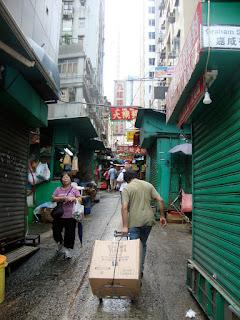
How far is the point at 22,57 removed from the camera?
5.39m

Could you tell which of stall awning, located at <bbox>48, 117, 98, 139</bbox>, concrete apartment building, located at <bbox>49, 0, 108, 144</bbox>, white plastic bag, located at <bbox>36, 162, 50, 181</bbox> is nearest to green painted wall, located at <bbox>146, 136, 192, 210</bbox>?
stall awning, located at <bbox>48, 117, 98, 139</bbox>

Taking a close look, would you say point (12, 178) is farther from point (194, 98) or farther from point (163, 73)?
point (163, 73)

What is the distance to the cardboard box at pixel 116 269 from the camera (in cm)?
433

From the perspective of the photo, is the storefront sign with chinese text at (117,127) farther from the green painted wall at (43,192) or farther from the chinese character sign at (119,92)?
the green painted wall at (43,192)

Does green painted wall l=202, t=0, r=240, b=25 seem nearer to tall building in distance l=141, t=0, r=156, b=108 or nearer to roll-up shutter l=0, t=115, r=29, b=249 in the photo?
roll-up shutter l=0, t=115, r=29, b=249

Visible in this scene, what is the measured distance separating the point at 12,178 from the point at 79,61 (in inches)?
730

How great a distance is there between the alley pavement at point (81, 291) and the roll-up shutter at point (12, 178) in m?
0.80

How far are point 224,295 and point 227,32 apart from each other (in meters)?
2.93

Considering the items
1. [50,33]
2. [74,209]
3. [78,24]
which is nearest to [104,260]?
[74,209]

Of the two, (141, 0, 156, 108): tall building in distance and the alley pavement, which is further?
(141, 0, 156, 108): tall building in distance

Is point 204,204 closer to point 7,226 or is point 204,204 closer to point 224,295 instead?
point 224,295

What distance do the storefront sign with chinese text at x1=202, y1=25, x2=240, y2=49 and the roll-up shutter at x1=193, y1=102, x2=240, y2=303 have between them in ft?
2.45

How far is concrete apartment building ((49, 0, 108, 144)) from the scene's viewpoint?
19156 millimetres

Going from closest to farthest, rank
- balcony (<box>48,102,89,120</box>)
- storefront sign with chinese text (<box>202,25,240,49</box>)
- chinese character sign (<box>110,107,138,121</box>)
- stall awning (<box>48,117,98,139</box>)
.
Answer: storefront sign with chinese text (<box>202,25,240,49</box>), stall awning (<box>48,117,98,139</box>), balcony (<box>48,102,89,120</box>), chinese character sign (<box>110,107,138,121</box>)
